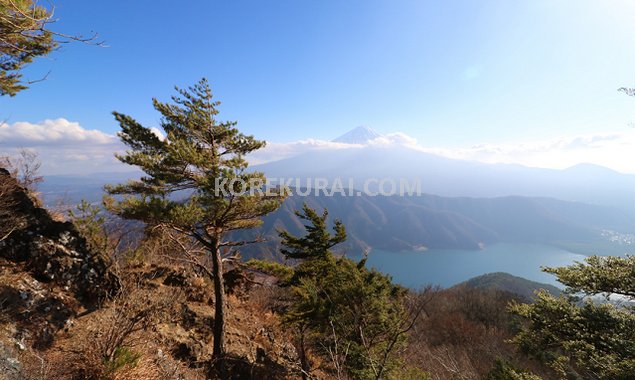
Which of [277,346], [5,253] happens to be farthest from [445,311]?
[5,253]

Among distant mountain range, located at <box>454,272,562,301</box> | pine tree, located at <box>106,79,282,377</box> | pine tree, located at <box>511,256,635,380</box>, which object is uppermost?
pine tree, located at <box>106,79,282,377</box>

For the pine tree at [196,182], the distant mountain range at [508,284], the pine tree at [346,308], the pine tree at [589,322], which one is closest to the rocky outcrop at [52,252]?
the pine tree at [196,182]

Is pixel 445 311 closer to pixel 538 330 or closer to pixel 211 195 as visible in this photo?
pixel 538 330

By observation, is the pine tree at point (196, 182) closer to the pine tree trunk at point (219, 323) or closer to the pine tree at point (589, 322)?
the pine tree trunk at point (219, 323)

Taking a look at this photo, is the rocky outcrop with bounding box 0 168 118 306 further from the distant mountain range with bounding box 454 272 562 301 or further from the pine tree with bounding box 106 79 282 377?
the distant mountain range with bounding box 454 272 562 301

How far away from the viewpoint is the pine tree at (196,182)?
7355 millimetres

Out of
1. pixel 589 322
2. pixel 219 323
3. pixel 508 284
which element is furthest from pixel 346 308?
pixel 508 284

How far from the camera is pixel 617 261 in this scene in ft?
20.8

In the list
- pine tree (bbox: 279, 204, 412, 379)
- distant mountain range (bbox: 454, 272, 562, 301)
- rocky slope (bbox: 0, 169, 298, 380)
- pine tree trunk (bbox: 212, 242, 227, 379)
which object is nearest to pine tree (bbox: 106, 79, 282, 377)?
pine tree trunk (bbox: 212, 242, 227, 379)

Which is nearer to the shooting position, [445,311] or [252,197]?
[252,197]

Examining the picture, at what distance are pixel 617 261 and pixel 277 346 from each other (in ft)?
41.8

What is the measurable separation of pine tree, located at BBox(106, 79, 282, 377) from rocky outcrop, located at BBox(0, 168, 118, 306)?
2.08m

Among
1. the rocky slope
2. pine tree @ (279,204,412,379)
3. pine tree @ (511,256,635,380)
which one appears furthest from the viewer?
pine tree @ (279,204,412,379)

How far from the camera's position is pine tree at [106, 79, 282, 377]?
7355mm
